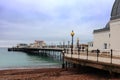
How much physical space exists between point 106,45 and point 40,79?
18.2m

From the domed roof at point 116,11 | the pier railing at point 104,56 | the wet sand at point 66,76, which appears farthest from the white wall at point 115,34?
the wet sand at point 66,76

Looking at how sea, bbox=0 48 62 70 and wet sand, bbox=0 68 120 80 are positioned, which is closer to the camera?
wet sand, bbox=0 68 120 80

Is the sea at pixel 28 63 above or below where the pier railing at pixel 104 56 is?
below

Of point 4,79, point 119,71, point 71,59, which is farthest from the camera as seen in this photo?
point 71,59

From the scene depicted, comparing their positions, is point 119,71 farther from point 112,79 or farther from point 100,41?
point 100,41

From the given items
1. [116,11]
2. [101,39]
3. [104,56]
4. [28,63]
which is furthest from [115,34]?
[28,63]

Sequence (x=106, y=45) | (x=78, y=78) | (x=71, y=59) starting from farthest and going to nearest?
1. (x=106, y=45)
2. (x=71, y=59)
3. (x=78, y=78)

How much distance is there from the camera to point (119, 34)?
27.7 m

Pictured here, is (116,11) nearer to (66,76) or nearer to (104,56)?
(104,56)

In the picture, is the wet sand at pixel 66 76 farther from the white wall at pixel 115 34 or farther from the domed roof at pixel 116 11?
the domed roof at pixel 116 11

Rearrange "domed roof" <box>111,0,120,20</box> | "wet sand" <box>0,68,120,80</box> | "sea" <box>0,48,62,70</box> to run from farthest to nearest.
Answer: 1. "sea" <box>0,48,62,70</box>
2. "domed roof" <box>111,0,120,20</box>
3. "wet sand" <box>0,68,120,80</box>

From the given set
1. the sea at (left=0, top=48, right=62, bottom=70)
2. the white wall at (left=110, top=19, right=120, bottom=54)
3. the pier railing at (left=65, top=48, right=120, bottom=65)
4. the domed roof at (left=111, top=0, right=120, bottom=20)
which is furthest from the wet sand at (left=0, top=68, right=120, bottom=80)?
the sea at (left=0, top=48, right=62, bottom=70)

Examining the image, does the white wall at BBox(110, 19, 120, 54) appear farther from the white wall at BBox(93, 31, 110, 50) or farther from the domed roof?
the white wall at BBox(93, 31, 110, 50)

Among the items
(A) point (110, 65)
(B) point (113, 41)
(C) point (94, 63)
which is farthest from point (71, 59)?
(A) point (110, 65)
